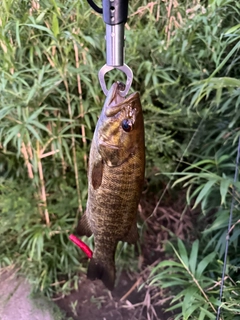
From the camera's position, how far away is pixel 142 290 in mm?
1910

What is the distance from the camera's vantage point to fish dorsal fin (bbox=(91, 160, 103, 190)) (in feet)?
2.91

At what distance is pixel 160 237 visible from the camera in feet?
6.98

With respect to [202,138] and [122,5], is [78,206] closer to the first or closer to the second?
[202,138]

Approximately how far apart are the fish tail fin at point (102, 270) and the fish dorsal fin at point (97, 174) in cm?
42

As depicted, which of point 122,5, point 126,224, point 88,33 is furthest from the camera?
point 88,33

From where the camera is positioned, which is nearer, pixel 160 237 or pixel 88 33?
A: pixel 88 33

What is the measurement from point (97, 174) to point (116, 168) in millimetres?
60

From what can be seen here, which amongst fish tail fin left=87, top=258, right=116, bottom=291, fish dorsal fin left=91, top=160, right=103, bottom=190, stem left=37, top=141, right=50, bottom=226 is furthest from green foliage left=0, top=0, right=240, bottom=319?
fish dorsal fin left=91, top=160, right=103, bottom=190

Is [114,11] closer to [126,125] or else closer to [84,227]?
[126,125]

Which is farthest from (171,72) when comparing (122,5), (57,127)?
(122,5)

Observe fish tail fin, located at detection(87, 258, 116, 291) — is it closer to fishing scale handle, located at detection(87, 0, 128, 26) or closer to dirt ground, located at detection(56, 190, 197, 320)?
dirt ground, located at detection(56, 190, 197, 320)

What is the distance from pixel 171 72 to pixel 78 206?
33.9 inches

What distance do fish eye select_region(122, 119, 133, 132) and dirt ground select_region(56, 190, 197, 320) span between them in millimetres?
961

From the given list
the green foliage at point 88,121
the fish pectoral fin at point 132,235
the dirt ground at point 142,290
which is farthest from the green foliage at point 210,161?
the fish pectoral fin at point 132,235
